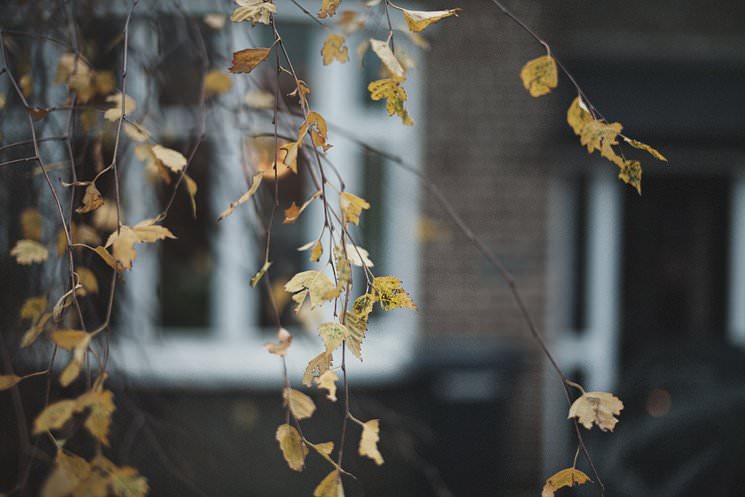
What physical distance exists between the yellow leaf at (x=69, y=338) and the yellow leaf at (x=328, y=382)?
0.33 metres

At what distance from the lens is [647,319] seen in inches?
194

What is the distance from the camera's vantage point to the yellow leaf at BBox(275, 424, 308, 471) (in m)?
1.09

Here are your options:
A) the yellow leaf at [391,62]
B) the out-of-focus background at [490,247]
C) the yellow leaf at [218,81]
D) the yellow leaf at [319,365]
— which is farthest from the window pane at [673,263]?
the yellow leaf at [319,365]

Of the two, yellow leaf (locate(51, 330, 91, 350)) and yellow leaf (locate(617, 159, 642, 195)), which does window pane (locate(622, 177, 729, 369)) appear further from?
yellow leaf (locate(51, 330, 91, 350))

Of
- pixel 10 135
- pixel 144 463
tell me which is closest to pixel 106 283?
pixel 10 135

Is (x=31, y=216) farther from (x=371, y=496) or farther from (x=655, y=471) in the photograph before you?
(x=371, y=496)

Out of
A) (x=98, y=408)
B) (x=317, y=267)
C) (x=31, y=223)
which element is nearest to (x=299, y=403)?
(x=98, y=408)

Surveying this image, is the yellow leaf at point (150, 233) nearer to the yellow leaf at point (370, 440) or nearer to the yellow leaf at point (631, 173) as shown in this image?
the yellow leaf at point (370, 440)

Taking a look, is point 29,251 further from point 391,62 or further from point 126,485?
point 391,62

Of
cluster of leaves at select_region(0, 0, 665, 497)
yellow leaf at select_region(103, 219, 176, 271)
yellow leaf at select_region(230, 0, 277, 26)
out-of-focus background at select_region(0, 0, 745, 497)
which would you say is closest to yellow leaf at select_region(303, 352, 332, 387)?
cluster of leaves at select_region(0, 0, 665, 497)

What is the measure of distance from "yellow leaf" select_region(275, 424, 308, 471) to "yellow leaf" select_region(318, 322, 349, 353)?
6.5 inches

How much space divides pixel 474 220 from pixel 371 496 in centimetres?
176

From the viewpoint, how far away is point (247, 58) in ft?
3.63

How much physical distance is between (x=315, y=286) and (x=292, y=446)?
26 cm
